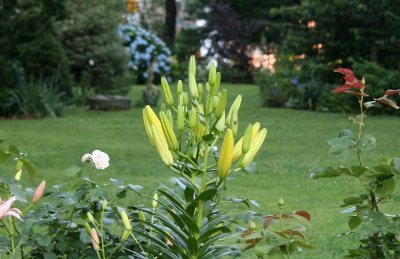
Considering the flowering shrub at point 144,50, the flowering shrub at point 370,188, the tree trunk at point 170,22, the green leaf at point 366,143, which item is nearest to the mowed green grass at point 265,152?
the flowering shrub at point 370,188

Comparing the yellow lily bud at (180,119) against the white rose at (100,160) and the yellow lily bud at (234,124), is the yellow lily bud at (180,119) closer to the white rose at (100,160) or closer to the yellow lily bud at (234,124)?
the yellow lily bud at (234,124)

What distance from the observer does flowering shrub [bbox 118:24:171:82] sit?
81.8 feet

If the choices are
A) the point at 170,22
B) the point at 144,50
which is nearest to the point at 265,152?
the point at 144,50

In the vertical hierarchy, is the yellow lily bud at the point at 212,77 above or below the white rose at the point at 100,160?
above

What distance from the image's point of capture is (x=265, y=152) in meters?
10.5

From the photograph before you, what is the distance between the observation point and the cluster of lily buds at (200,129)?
2.42 metres

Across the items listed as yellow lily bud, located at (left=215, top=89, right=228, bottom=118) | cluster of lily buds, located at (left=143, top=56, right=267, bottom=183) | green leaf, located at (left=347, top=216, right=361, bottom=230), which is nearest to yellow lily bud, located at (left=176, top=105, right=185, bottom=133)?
cluster of lily buds, located at (left=143, top=56, right=267, bottom=183)

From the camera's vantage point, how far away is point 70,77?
55.0 feet

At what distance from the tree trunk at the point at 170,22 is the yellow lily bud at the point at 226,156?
95.3 feet

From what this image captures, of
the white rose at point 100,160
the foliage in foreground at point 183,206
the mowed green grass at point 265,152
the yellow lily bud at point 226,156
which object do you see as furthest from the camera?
the mowed green grass at point 265,152

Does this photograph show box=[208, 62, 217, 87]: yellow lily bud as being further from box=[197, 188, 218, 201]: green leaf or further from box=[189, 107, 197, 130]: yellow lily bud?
box=[197, 188, 218, 201]: green leaf

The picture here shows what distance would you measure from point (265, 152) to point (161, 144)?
813 centimetres

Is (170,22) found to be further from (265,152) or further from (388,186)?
(388,186)

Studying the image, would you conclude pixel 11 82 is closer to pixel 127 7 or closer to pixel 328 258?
pixel 328 258
